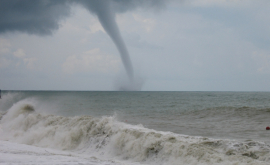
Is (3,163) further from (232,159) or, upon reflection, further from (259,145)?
(259,145)

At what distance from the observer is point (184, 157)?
9.44 metres

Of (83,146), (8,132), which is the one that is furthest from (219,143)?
(8,132)

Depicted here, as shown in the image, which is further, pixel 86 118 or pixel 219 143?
pixel 86 118

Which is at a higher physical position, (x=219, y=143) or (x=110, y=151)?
(x=219, y=143)

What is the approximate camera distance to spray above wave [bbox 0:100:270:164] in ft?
30.7

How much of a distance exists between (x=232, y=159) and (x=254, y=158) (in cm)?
112

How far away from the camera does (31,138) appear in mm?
15062

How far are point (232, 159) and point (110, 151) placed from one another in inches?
235

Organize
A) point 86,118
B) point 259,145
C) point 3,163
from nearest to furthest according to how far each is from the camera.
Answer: point 3,163 → point 259,145 → point 86,118

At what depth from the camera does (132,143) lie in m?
11.4

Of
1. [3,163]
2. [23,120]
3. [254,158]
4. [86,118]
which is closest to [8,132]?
[23,120]

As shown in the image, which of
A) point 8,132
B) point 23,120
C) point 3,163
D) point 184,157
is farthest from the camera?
point 23,120

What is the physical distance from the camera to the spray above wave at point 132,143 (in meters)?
9.34

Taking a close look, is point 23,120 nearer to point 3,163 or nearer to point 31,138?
point 31,138
